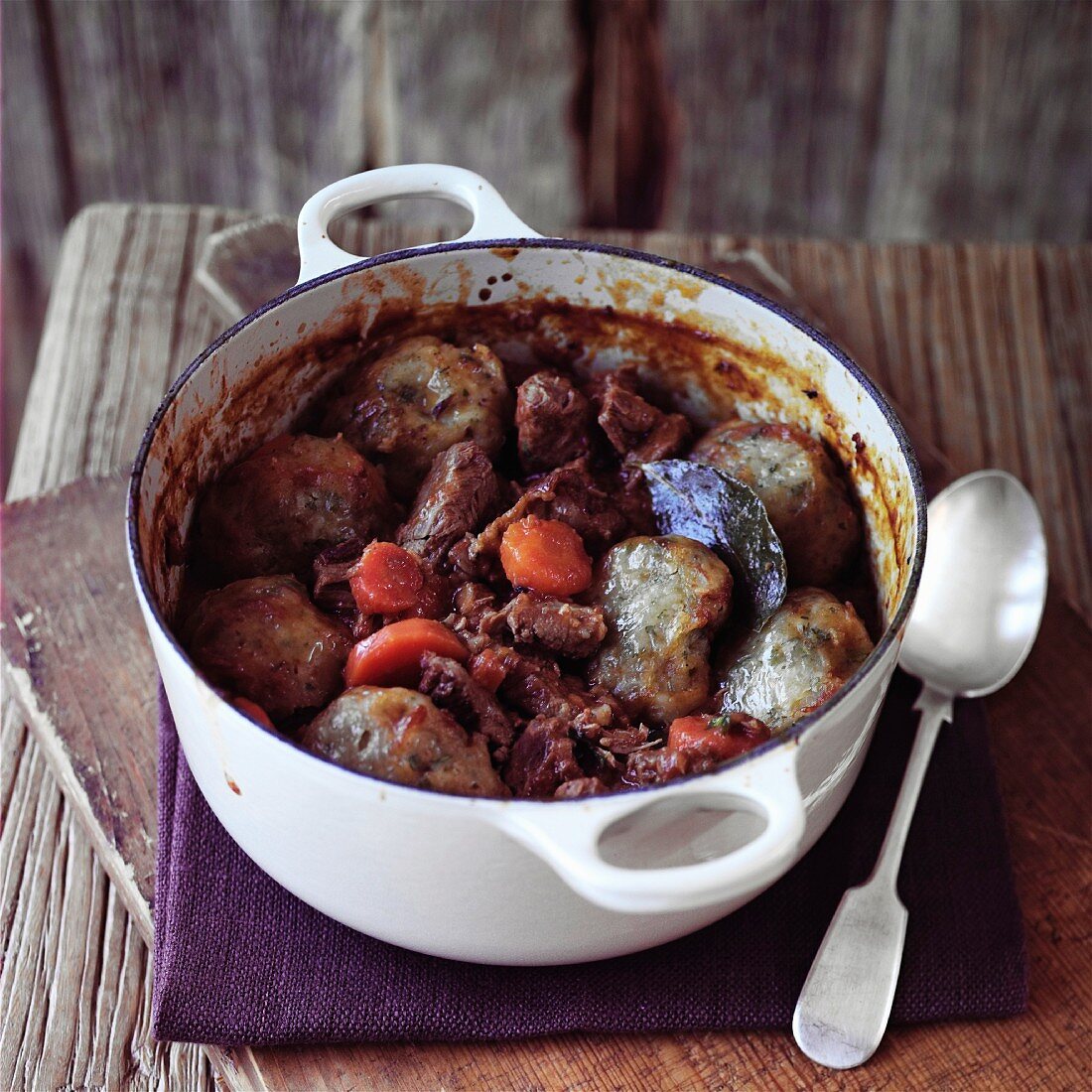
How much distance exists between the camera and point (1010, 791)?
7.62 feet

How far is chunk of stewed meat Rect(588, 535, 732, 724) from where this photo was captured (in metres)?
1.98

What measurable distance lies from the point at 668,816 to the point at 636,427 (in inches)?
37.1

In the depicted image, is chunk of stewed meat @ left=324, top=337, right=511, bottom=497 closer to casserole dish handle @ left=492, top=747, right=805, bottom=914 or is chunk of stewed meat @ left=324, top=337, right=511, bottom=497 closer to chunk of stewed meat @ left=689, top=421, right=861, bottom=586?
chunk of stewed meat @ left=689, top=421, right=861, bottom=586

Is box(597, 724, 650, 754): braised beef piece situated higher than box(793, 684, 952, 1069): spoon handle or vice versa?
box(597, 724, 650, 754): braised beef piece

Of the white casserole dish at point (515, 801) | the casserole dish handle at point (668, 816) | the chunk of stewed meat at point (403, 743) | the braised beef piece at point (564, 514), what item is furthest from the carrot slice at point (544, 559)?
the casserole dish handle at point (668, 816)

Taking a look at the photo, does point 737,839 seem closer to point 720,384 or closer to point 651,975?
point 651,975

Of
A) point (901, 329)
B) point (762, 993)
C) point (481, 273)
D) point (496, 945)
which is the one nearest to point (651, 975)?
point (762, 993)

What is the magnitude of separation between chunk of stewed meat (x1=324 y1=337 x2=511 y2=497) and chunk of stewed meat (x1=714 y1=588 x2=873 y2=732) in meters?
0.62

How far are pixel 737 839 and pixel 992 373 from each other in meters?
2.03

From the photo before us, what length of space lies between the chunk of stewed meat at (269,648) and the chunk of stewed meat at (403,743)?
5.1 inches

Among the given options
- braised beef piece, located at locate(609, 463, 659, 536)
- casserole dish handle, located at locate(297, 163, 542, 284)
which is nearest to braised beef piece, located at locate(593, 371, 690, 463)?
braised beef piece, located at locate(609, 463, 659, 536)

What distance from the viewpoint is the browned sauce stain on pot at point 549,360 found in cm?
215

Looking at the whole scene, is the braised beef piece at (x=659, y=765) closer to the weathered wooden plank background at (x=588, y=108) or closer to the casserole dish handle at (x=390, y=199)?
the casserole dish handle at (x=390, y=199)

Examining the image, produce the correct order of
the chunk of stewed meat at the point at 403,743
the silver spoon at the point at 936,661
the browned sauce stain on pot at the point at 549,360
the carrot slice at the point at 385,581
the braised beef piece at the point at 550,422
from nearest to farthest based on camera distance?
the chunk of stewed meat at the point at 403,743 → the silver spoon at the point at 936,661 → the carrot slice at the point at 385,581 → the browned sauce stain on pot at the point at 549,360 → the braised beef piece at the point at 550,422
